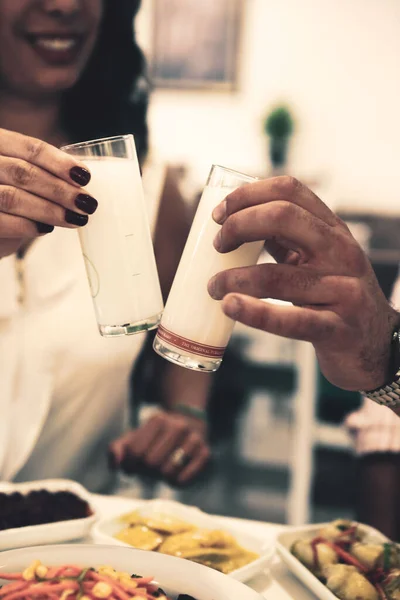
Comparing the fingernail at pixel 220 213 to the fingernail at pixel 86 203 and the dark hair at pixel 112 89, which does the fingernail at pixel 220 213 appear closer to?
the fingernail at pixel 86 203

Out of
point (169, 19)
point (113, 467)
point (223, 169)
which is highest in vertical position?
point (169, 19)

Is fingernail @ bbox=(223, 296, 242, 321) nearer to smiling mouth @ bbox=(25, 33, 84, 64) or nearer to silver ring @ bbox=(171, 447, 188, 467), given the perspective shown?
silver ring @ bbox=(171, 447, 188, 467)

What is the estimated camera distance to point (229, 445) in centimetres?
365

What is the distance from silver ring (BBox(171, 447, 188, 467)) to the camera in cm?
143

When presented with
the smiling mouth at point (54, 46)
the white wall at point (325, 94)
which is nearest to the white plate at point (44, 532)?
the smiling mouth at point (54, 46)

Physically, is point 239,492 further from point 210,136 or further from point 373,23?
point 373,23

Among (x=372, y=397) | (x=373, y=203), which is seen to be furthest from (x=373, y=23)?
(x=372, y=397)

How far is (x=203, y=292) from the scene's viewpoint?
881 mm

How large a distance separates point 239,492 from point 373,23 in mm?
2821

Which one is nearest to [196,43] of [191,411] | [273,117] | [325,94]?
[273,117]

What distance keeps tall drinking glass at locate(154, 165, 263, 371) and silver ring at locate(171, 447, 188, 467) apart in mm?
583

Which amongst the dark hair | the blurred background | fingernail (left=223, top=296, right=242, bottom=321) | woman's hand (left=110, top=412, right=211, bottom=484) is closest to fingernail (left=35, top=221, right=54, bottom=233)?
fingernail (left=223, top=296, right=242, bottom=321)

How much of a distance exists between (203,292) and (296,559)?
0.42 meters

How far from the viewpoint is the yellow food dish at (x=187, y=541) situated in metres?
0.96
